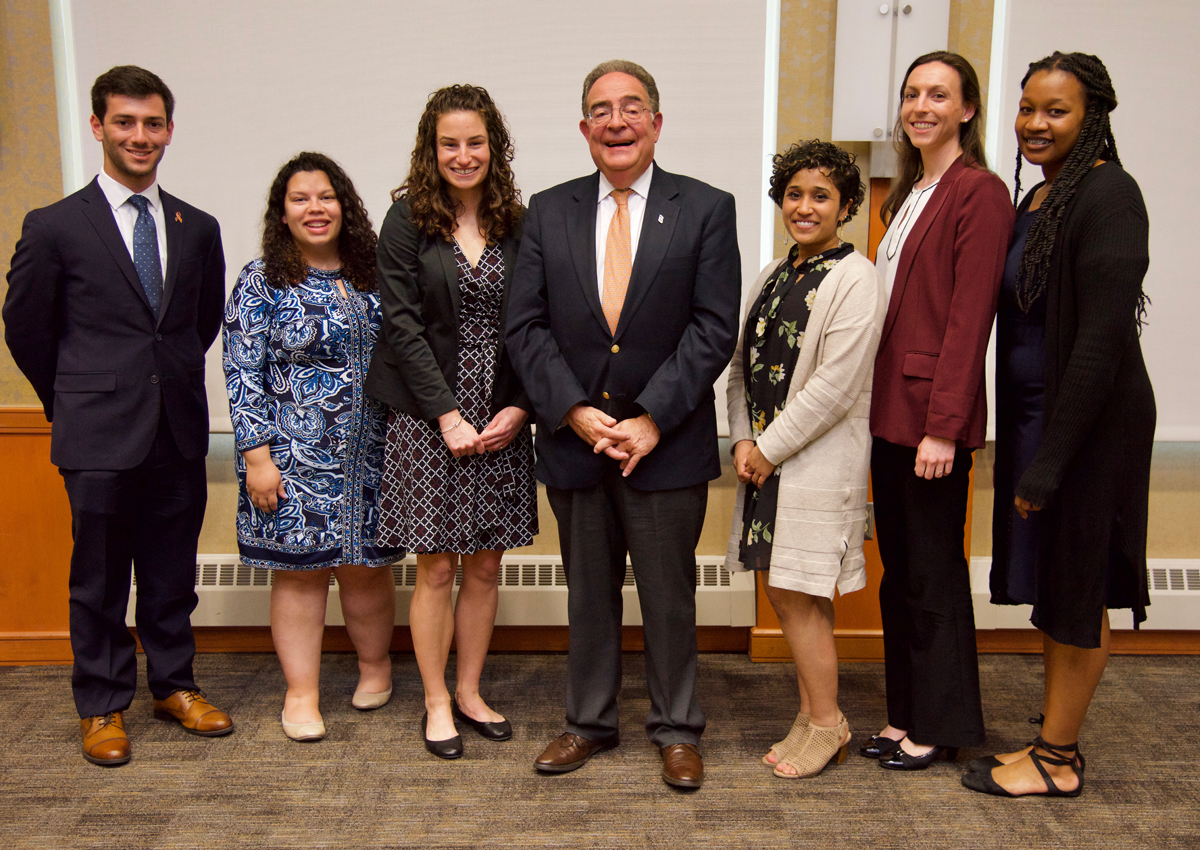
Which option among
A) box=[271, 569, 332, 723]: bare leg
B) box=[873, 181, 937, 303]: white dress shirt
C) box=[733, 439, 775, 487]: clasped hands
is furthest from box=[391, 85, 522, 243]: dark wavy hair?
box=[271, 569, 332, 723]: bare leg

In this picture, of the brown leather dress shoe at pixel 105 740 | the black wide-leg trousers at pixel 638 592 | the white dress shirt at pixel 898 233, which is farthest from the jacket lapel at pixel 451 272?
the brown leather dress shoe at pixel 105 740

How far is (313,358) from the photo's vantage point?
7.45ft

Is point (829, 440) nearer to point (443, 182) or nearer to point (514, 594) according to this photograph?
point (443, 182)

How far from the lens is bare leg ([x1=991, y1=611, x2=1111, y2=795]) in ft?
6.50

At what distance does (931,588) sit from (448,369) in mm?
1316

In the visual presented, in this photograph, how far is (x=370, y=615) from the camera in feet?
8.29

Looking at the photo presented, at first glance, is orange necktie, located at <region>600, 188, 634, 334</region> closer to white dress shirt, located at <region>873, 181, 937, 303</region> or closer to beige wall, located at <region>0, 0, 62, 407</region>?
white dress shirt, located at <region>873, 181, 937, 303</region>

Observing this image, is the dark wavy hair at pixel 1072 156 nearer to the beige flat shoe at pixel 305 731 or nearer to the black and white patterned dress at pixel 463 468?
the black and white patterned dress at pixel 463 468

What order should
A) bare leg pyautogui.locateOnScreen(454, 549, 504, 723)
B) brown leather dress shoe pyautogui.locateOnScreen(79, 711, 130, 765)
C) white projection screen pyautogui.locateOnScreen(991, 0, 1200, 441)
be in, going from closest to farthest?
brown leather dress shoe pyautogui.locateOnScreen(79, 711, 130, 765), bare leg pyautogui.locateOnScreen(454, 549, 504, 723), white projection screen pyautogui.locateOnScreen(991, 0, 1200, 441)

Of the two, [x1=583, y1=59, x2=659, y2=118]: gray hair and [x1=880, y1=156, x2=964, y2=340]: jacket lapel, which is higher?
[x1=583, y1=59, x2=659, y2=118]: gray hair

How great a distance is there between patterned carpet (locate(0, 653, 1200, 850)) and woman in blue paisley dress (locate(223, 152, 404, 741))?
0.24m

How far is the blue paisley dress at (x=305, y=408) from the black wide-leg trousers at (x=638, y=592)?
0.57 metres

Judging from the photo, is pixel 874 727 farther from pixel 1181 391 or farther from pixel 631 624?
pixel 1181 391

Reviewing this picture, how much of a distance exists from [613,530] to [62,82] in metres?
2.29
